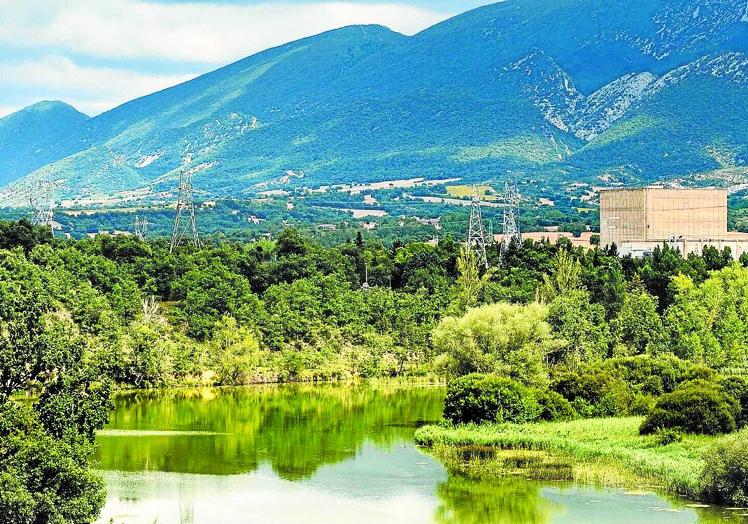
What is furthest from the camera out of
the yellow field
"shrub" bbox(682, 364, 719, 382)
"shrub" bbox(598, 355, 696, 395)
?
the yellow field

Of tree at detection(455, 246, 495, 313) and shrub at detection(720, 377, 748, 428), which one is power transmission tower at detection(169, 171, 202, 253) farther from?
shrub at detection(720, 377, 748, 428)

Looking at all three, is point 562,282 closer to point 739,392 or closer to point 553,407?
point 553,407

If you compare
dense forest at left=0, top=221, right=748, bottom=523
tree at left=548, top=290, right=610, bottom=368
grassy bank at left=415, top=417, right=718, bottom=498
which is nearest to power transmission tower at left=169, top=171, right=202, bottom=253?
dense forest at left=0, top=221, right=748, bottom=523

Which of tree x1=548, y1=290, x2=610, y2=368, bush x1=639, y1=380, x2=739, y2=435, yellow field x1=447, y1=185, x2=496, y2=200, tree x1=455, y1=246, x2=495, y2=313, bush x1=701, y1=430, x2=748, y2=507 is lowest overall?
bush x1=701, y1=430, x2=748, y2=507

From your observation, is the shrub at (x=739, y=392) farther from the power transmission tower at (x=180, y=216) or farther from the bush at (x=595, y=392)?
the power transmission tower at (x=180, y=216)

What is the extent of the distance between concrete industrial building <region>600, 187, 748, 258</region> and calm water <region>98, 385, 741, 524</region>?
155 feet

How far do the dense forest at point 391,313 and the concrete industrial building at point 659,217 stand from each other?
759 inches

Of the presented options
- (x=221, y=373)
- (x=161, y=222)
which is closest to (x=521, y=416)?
(x=221, y=373)

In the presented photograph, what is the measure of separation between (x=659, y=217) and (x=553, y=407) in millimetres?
54400

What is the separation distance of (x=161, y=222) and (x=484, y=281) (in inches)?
3280

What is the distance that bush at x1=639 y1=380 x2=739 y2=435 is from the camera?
34.2 meters

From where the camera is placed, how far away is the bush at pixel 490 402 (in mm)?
38219

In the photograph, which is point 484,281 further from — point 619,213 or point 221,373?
point 619,213

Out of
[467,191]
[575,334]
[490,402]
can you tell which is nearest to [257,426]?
[490,402]
